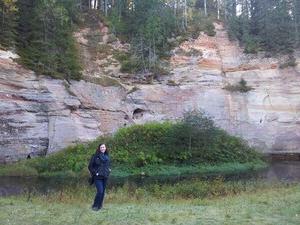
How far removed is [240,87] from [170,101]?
23.6ft

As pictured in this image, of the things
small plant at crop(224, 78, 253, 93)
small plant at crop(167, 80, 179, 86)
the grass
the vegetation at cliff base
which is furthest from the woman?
small plant at crop(224, 78, 253, 93)

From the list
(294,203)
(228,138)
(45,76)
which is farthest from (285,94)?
(294,203)

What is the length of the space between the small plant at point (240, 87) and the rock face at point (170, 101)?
1.15 feet

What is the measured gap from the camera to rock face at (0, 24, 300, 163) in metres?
33.6

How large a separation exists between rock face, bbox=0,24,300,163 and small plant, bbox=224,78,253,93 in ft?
1.15

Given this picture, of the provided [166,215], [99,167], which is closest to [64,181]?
[99,167]

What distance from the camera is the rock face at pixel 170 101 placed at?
110ft

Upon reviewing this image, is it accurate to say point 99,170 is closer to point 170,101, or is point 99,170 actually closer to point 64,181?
point 64,181

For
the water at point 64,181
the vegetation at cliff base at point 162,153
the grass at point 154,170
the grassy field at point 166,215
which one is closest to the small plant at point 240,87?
the vegetation at cliff base at point 162,153

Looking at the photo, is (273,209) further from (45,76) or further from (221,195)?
(45,76)

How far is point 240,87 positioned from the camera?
43.4 m

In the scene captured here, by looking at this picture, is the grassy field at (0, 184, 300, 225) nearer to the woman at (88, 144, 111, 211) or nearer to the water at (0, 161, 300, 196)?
the woman at (88, 144, 111, 211)

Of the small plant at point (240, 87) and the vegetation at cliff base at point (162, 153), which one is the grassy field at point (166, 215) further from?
the small plant at point (240, 87)

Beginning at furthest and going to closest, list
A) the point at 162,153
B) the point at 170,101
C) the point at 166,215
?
the point at 170,101
the point at 162,153
the point at 166,215
